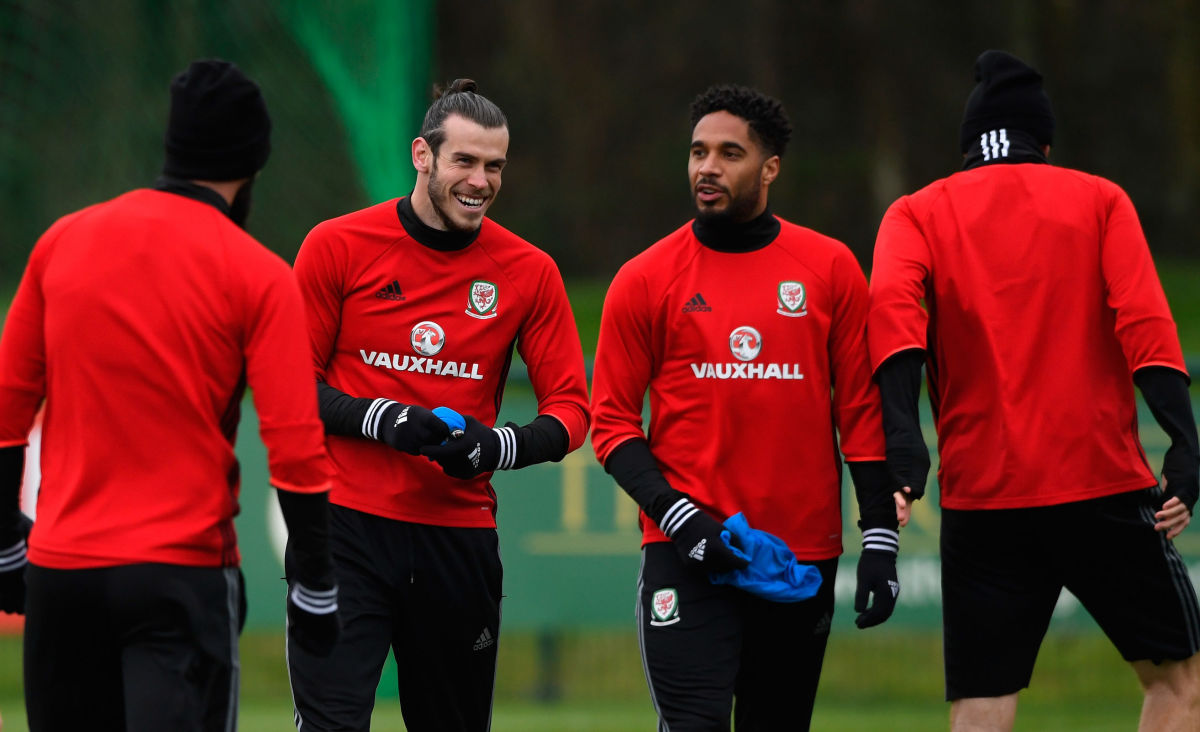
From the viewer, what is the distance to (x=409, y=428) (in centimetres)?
481

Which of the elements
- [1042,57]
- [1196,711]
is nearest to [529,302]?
[1196,711]

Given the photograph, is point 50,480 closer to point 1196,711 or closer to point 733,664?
point 733,664

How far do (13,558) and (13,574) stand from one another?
0.05 metres

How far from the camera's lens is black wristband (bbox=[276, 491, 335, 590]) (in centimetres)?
409

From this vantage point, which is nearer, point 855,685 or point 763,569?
point 763,569

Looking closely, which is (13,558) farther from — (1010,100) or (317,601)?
(1010,100)

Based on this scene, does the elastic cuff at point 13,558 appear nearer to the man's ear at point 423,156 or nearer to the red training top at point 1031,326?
the man's ear at point 423,156

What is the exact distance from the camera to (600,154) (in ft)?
83.4

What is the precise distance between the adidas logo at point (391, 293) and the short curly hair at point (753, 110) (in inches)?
42.2

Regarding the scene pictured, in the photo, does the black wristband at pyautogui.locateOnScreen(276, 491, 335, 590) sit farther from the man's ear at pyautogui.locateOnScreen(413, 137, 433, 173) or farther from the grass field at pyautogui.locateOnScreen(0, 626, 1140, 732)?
the grass field at pyautogui.locateOnScreen(0, 626, 1140, 732)

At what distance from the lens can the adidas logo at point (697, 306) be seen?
5109 mm

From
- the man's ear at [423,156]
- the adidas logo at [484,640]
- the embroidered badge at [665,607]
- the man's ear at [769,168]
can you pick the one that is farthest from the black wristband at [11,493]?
the man's ear at [769,168]

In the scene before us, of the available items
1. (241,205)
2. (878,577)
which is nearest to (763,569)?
(878,577)

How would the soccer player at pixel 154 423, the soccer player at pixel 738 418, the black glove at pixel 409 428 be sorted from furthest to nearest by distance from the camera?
1. the soccer player at pixel 738 418
2. the black glove at pixel 409 428
3. the soccer player at pixel 154 423
